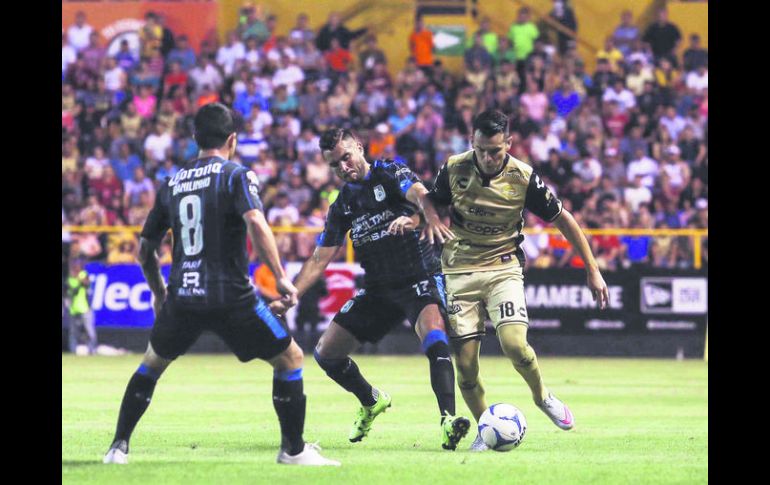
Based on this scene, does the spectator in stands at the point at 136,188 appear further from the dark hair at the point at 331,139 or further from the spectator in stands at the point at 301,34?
the dark hair at the point at 331,139

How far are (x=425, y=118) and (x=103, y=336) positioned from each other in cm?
729

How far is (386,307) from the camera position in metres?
11.5

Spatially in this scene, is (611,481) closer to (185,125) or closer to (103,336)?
(103,336)

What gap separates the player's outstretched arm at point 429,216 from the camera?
10.3 meters

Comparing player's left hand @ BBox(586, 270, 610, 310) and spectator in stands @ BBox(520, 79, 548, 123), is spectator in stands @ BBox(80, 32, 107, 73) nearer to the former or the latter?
spectator in stands @ BBox(520, 79, 548, 123)

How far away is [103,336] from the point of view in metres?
23.8

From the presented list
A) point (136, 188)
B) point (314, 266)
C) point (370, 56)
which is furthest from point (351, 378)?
point (370, 56)

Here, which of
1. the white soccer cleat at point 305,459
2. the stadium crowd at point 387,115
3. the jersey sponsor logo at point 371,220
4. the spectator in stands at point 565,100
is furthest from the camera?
the spectator in stands at point 565,100

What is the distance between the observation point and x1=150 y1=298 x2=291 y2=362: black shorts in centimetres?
907

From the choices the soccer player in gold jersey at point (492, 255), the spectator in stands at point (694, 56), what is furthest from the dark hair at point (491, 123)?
the spectator in stands at point (694, 56)

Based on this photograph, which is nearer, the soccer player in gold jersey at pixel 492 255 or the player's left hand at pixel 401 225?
the player's left hand at pixel 401 225

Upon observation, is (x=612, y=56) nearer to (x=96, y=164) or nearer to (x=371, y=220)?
(x=96, y=164)
